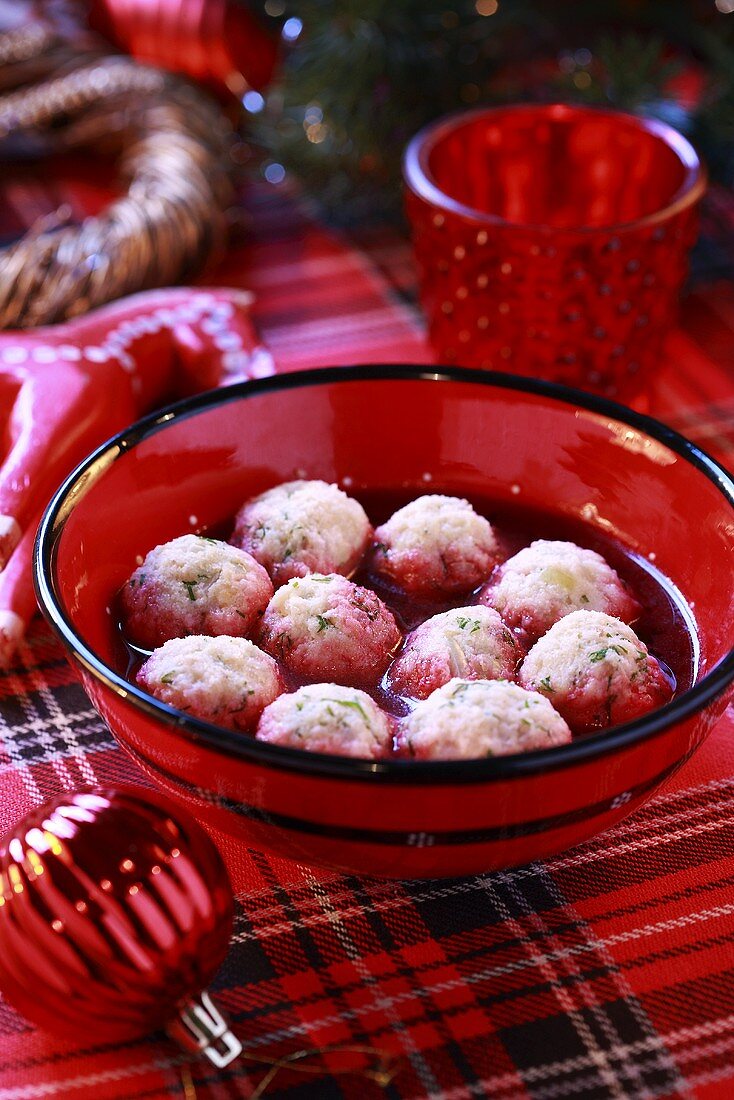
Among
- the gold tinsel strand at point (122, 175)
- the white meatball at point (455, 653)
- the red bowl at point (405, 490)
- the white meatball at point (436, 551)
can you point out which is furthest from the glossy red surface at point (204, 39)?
the white meatball at point (455, 653)

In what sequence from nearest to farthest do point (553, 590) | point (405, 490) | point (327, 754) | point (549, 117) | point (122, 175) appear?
point (327, 754) → point (553, 590) → point (405, 490) → point (549, 117) → point (122, 175)

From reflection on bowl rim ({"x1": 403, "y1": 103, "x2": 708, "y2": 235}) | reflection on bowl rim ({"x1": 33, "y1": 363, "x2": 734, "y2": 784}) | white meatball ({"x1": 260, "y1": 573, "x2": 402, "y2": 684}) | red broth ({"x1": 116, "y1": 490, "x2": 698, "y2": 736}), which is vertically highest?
reflection on bowl rim ({"x1": 403, "y1": 103, "x2": 708, "y2": 235})

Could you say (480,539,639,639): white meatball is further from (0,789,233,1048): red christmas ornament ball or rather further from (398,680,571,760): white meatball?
(0,789,233,1048): red christmas ornament ball

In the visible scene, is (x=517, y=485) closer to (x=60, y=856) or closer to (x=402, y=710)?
(x=402, y=710)

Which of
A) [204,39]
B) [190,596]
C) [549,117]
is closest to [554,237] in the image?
[549,117]

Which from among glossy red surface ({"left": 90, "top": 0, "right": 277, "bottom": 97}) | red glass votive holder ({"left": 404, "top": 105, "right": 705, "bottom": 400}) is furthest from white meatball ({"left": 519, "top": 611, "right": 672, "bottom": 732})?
glossy red surface ({"left": 90, "top": 0, "right": 277, "bottom": 97})

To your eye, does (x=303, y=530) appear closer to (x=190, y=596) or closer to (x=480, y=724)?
(x=190, y=596)

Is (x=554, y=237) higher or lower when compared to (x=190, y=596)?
higher
